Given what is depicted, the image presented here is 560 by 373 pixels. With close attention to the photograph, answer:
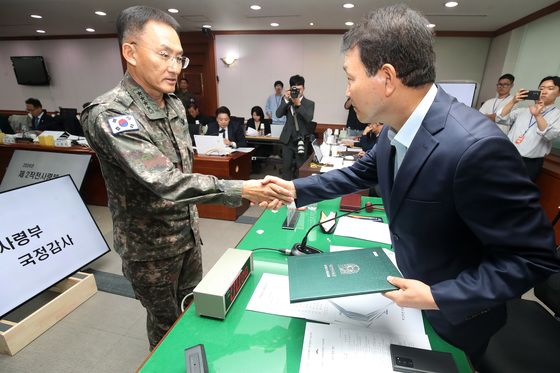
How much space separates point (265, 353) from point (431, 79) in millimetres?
875

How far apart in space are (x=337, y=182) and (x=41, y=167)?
414 cm

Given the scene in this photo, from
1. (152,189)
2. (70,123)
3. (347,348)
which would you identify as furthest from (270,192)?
(70,123)

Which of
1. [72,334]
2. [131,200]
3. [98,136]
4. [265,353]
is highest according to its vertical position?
[98,136]

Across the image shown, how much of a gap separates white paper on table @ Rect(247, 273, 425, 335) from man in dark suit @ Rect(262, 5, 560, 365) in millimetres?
72

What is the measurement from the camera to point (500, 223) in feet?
2.09

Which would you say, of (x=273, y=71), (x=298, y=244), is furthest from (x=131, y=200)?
(x=273, y=71)

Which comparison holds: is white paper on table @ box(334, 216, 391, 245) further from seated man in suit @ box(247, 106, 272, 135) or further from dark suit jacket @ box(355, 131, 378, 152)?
seated man in suit @ box(247, 106, 272, 135)

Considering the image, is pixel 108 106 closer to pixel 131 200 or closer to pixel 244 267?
pixel 131 200

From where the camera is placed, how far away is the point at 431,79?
29.3 inches

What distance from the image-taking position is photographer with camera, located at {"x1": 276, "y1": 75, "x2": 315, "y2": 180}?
158 inches

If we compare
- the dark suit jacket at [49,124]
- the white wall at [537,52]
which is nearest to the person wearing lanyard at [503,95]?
the white wall at [537,52]

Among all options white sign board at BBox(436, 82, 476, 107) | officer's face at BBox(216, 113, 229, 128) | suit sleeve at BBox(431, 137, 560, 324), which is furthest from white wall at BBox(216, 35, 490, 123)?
suit sleeve at BBox(431, 137, 560, 324)

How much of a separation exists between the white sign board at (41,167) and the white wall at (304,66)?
4.60 m

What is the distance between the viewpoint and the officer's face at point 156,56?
3.53 feet
